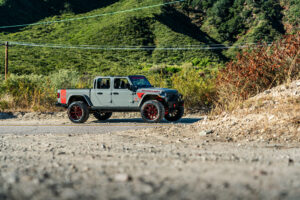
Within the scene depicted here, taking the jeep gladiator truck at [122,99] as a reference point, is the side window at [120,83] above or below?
above

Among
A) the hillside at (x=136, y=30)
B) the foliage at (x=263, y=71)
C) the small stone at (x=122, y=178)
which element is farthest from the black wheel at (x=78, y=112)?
the hillside at (x=136, y=30)

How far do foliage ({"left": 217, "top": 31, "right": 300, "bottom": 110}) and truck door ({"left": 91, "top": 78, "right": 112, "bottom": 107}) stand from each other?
4.15 metres

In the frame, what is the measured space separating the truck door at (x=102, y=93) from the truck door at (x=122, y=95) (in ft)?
0.68

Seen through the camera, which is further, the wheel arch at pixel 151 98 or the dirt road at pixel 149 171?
the wheel arch at pixel 151 98

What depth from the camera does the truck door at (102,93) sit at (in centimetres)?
1336

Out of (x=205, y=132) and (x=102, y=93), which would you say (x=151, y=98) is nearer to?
(x=102, y=93)

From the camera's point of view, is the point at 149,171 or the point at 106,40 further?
the point at 106,40

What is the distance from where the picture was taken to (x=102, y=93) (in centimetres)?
1339

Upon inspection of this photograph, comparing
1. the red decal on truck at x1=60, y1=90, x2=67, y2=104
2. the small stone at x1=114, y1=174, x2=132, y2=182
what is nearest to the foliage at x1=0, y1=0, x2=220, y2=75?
the red decal on truck at x1=60, y1=90, x2=67, y2=104

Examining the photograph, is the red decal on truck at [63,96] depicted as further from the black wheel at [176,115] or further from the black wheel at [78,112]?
the black wheel at [176,115]

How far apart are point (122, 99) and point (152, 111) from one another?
1.30 meters

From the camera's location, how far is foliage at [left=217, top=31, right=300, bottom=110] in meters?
11.6

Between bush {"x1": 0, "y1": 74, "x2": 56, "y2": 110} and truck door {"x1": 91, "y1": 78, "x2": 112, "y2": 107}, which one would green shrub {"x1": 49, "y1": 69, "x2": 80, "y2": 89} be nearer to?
bush {"x1": 0, "y1": 74, "x2": 56, "y2": 110}

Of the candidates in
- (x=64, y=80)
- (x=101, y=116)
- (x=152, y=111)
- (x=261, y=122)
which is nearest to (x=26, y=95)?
(x=64, y=80)
